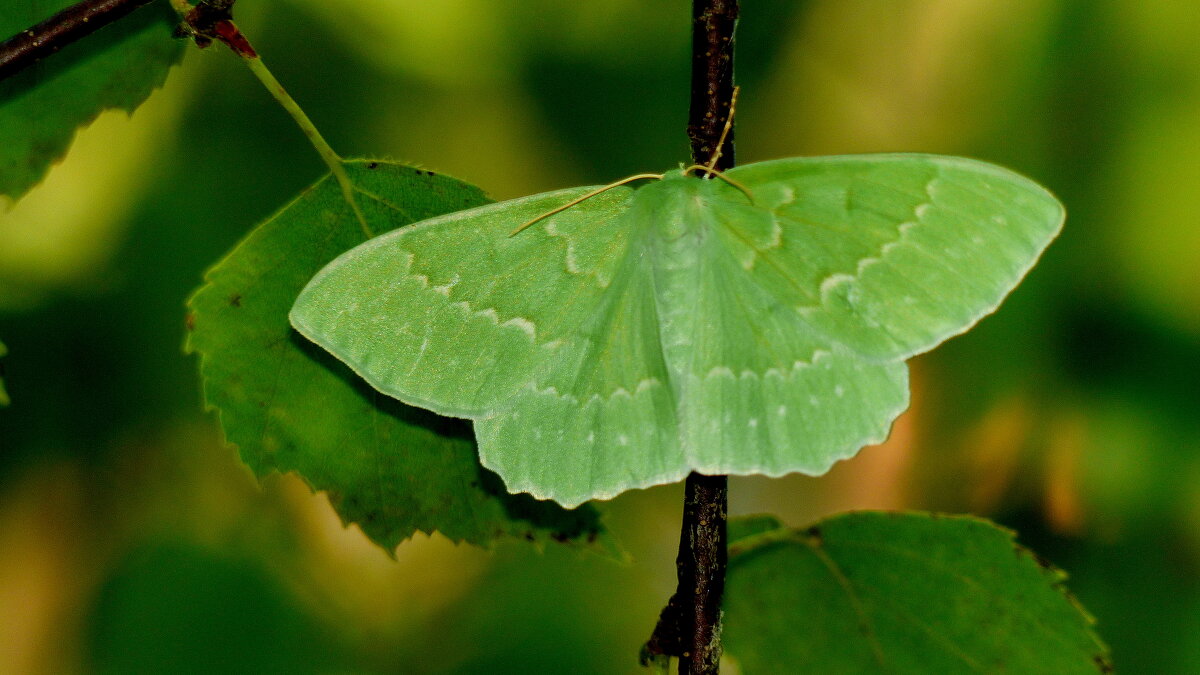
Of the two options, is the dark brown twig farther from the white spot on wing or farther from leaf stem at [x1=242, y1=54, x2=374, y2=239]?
leaf stem at [x1=242, y1=54, x2=374, y2=239]

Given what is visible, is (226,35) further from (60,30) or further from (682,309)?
(682,309)

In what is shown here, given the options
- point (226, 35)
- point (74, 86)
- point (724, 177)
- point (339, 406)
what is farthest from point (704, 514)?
point (74, 86)

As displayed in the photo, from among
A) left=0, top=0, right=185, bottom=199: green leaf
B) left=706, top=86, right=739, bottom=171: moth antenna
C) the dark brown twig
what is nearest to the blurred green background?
left=0, top=0, right=185, bottom=199: green leaf

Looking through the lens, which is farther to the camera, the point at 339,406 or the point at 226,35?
the point at 339,406

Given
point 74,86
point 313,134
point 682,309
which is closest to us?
point 682,309

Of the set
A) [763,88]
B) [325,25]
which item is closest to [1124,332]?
[763,88]

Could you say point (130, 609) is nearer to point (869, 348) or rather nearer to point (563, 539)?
point (563, 539)

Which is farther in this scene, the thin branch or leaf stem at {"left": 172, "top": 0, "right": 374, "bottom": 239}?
leaf stem at {"left": 172, "top": 0, "right": 374, "bottom": 239}
